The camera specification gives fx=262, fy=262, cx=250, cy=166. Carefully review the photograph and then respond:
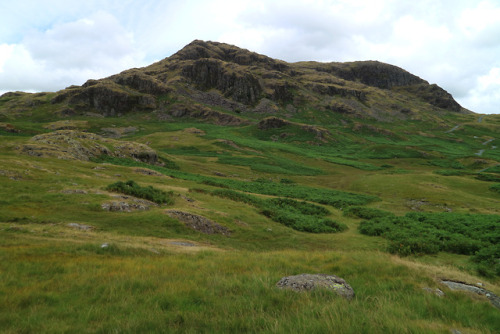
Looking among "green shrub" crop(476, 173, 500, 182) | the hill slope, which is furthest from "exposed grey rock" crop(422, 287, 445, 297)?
"green shrub" crop(476, 173, 500, 182)

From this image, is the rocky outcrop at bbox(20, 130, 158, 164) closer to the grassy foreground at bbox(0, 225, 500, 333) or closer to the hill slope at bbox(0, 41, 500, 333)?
the hill slope at bbox(0, 41, 500, 333)

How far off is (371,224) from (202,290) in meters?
25.5

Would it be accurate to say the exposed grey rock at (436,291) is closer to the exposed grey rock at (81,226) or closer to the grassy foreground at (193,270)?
the grassy foreground at (193,270)

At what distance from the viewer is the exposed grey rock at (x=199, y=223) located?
2168 centimetres

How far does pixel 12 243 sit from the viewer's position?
39.0 ft

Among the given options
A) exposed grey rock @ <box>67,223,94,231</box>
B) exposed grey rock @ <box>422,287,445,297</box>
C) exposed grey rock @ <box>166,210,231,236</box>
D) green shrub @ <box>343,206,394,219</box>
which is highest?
exposed grey rock @ <box>422,287,445,297</box>

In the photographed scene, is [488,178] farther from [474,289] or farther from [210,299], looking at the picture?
[210,299]

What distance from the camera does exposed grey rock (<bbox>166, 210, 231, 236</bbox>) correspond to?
71.1 feet

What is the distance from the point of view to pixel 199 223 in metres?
22.2

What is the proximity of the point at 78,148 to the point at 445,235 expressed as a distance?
186ft

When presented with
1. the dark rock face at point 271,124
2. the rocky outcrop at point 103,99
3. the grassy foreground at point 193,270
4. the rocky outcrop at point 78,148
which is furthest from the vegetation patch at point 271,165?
the rocky outcrop at point 103,99

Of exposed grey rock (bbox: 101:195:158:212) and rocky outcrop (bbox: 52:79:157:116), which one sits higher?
rocky outcrop (bbox: 52:79:157:116)

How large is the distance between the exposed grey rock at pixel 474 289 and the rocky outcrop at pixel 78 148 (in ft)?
165

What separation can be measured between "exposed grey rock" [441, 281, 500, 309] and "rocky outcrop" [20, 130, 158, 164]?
50340 millimetres
